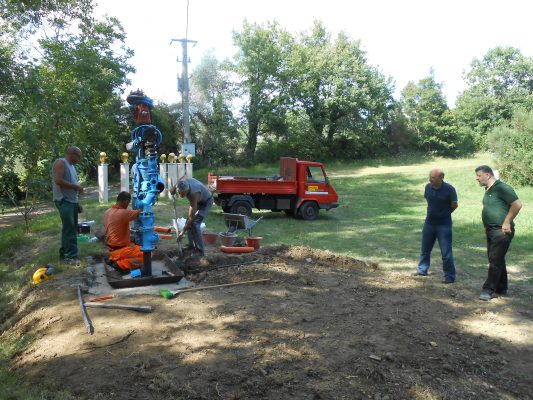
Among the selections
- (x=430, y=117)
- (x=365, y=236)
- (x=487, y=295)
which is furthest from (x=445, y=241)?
(x=430, y=117)

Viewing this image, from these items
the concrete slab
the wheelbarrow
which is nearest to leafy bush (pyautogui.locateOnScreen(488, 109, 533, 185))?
the wheelbarrow

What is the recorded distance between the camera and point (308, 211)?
567 inches

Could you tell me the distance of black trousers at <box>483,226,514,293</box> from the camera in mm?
6129

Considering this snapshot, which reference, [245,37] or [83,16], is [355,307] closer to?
[83,16]

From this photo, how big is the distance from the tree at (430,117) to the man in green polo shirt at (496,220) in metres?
34.0

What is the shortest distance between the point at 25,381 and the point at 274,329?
230 cm

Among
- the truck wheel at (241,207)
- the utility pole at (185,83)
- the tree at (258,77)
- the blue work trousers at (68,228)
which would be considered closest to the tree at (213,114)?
the tree at (258,77)

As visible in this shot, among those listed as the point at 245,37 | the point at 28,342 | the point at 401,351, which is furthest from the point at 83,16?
the point at 401,351

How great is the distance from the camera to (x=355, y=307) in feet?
18.1

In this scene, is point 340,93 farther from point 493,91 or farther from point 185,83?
point 493,91

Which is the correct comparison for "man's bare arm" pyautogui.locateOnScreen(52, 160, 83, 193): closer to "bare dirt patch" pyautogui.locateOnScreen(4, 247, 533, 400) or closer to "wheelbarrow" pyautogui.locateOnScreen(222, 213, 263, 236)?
"bare dirt patch" pyautogui.locateOnScreen(4, 247, 533, 400)

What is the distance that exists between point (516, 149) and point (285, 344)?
23.4 metres

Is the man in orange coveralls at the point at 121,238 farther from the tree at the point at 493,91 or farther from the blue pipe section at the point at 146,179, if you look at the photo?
the tree at the point at 493,91

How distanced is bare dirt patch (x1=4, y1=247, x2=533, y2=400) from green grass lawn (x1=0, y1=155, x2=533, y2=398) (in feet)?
2.91
